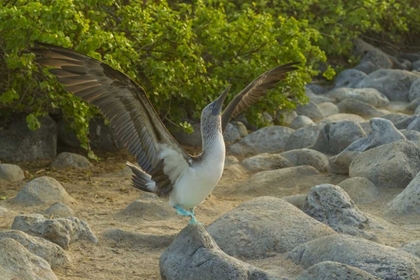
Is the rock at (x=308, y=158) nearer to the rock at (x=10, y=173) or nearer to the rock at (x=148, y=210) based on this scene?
the rock at (x=148, y=210)

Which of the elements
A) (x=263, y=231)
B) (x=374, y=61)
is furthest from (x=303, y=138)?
(x=374, y=61)

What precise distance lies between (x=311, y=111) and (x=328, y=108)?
0.54m

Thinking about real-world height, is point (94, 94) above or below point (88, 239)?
above

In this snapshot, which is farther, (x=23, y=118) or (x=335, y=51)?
(x=335, y=51)

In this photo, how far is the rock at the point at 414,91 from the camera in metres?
15.1

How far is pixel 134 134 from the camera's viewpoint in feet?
21.5

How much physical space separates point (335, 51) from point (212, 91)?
6.37m

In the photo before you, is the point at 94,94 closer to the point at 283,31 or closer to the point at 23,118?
the point at 23,118

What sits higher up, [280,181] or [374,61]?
[374,61]

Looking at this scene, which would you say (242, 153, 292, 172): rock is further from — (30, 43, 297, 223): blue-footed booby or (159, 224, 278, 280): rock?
(159, 224, 278, 280): rock

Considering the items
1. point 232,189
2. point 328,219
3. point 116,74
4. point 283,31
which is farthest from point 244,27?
point 116,74

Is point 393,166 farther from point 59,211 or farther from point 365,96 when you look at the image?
point 365,96

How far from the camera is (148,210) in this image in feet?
27.0

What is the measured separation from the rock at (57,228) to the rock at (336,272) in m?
2.12
